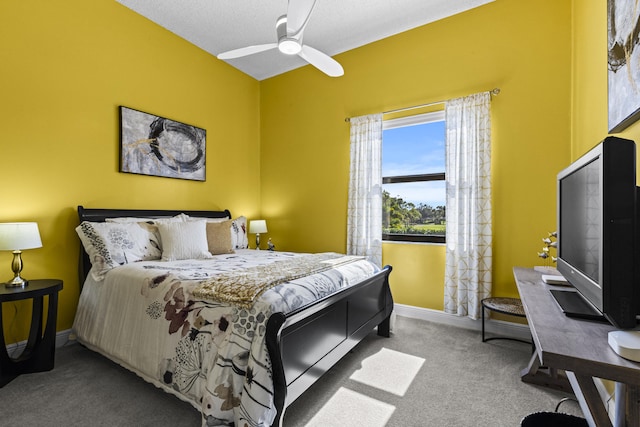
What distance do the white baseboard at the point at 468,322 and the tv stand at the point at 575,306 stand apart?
5.06ft

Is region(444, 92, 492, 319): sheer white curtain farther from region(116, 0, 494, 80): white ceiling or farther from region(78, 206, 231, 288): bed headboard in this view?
region(78, 206, 231, 288): bed headboard

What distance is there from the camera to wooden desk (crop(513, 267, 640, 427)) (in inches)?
31.9

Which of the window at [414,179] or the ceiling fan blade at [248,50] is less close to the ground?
the ceiling fan blade at [248,50]

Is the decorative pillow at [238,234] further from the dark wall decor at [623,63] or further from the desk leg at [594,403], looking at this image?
the dark wall decor at [623,63]

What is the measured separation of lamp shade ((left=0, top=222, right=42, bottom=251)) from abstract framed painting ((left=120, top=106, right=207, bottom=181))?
105 centimetres

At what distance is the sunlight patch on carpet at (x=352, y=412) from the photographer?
1699 mm

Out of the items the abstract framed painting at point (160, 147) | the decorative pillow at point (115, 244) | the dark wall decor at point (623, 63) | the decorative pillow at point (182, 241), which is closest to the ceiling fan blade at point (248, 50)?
the abstract framed painting at point (160, 147)

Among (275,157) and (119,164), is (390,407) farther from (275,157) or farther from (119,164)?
(275,157)

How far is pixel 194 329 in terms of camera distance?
5.64ft

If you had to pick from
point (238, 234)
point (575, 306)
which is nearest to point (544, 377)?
point (575, 306)

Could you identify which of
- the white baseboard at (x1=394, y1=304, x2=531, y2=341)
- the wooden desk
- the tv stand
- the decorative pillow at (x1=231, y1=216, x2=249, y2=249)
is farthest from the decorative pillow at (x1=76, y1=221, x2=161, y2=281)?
the tv stand

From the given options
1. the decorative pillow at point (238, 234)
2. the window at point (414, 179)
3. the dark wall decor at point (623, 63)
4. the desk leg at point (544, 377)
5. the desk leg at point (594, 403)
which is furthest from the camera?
the decorative pillow at point (238, 234)

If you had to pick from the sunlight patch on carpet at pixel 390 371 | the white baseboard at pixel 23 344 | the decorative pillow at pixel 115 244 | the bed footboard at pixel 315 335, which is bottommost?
the sunlight patch on carpet at pixel 390 371

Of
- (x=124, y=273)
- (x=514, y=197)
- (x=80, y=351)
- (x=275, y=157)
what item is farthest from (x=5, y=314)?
(x=514, y=197)
